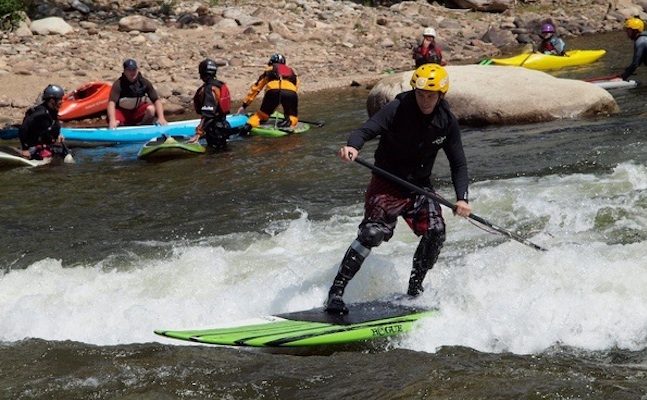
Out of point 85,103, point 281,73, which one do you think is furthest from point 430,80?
point 85,103

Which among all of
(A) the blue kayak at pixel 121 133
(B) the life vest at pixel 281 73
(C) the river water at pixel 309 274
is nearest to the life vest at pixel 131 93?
(A) the blue kayak at pixel 121 133

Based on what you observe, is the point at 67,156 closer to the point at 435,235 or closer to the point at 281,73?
the point at 281,73

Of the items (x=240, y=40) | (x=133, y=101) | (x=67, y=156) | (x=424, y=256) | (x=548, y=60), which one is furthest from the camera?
(x=240, y=40)

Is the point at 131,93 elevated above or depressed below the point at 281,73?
below

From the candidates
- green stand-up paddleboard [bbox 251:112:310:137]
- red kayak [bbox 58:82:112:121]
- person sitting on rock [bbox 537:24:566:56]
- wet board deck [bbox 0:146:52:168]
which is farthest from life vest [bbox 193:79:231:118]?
person sitting on rock [bbox 537:24:566:56]

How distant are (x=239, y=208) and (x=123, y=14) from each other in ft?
48.3

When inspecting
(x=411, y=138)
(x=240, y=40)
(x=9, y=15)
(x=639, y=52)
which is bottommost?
(x=240, y=40)

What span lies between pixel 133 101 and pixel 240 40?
25.7 ft

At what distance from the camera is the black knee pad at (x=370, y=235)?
19.8 feet

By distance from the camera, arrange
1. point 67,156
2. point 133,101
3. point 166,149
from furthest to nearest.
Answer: point 133,101 < point 67,156 < point 166,149

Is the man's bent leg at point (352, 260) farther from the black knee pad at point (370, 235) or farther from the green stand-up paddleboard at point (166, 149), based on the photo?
the green stand-up paddleboard at point (166, 149)

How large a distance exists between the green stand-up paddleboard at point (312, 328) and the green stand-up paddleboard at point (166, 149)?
6478 millimetres

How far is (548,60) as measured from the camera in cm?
1939

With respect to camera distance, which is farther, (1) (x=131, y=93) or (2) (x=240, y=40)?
(2) (x=240, y=40)
